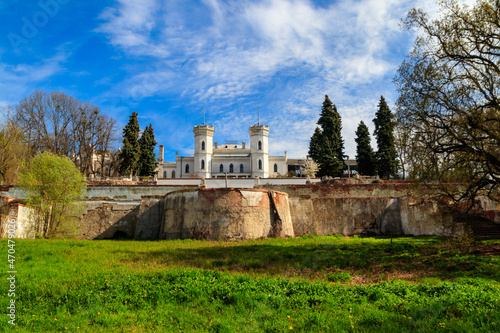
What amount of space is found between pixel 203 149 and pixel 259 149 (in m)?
11.6


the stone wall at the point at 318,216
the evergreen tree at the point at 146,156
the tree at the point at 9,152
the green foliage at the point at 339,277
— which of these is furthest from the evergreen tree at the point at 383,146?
the tree at the point at 9,152

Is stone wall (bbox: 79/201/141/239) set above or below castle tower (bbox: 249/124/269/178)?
below

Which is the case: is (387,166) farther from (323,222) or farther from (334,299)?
(334,299)

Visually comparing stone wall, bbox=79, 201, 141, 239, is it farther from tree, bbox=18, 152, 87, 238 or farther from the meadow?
the meadow

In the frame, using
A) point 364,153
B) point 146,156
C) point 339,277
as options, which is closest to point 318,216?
point 339,277

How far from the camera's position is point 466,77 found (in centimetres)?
981

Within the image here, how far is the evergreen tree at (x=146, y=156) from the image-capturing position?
150 ft

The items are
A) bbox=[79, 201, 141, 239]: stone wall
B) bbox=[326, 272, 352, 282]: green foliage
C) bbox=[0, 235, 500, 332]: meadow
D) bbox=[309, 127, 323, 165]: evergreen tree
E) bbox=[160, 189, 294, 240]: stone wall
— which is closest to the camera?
bbox=[0, 235, 500, 332]: meadow

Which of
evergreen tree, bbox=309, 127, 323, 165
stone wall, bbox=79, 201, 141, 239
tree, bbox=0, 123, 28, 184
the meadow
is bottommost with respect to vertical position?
the meadow

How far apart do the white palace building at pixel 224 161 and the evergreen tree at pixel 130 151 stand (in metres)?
25.5

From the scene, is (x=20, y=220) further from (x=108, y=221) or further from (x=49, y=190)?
(x=108, y=221)

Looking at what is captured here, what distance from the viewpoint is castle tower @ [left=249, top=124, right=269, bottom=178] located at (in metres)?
70.4

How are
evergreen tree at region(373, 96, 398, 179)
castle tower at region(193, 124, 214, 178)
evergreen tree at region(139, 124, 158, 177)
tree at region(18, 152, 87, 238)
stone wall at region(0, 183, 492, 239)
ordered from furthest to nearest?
castle tower at region(193, 124, 214, 178) < evergreen tree at region(139, 124, 158, 177) < evergreen tree at region(373, 96, 398, 179) < stone wall at region(0, 183, 492, 239) < tree at region(18, 152, 87, 238)

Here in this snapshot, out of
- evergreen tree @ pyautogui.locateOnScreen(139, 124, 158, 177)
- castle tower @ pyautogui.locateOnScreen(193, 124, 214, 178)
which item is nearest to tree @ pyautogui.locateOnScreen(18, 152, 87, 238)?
evergreen tree @ pyautogui.locateOnScreen(139, 124, 158, 177)
